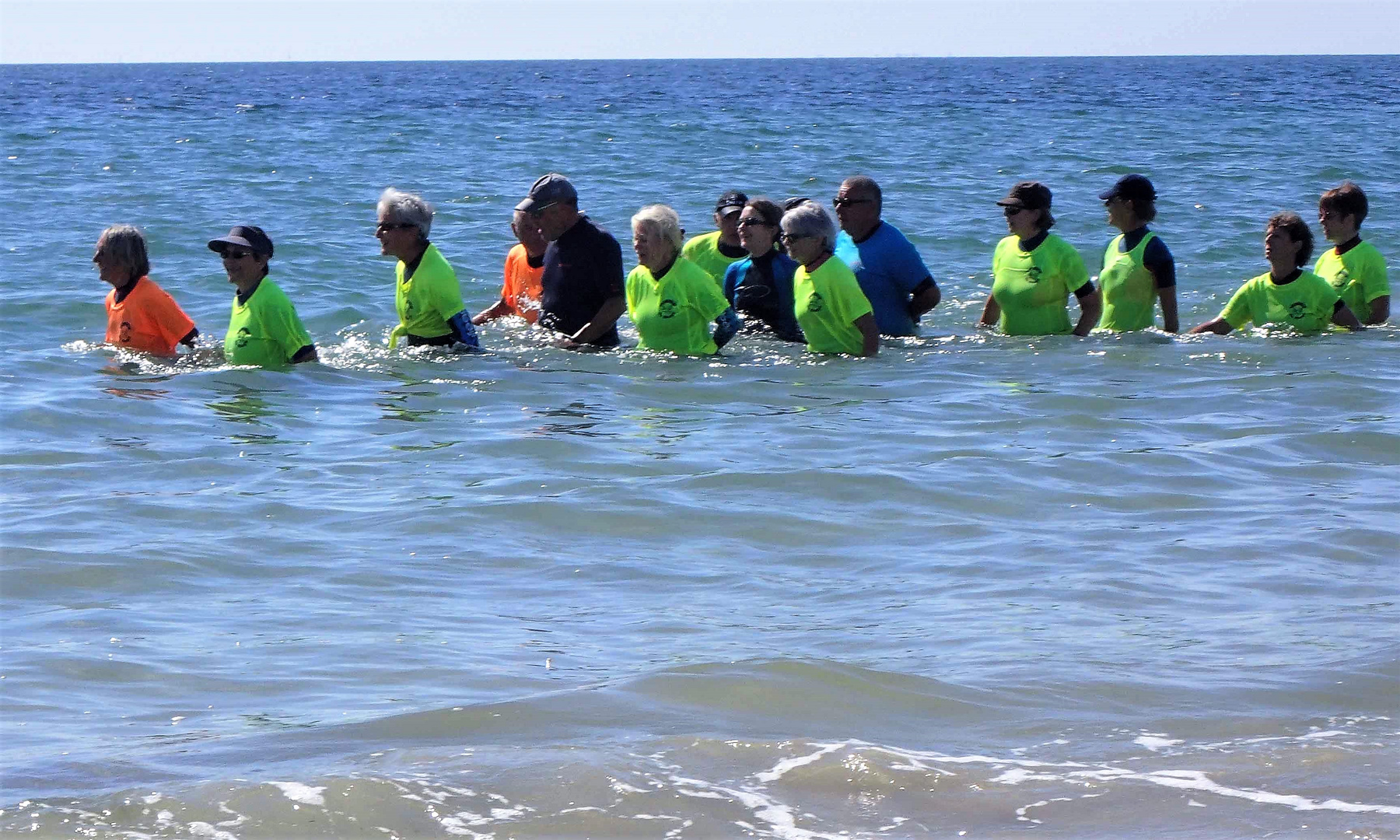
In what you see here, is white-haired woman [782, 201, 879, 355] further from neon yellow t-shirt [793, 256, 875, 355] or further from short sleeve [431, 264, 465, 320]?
short sleeve [431, 264, 465, 320]

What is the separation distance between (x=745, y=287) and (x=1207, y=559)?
16.0 feet

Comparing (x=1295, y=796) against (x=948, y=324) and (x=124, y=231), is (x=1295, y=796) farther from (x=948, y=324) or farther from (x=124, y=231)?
(x=948, y=324)

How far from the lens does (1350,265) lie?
36.6ft

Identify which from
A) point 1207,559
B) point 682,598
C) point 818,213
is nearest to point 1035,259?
point 818,213

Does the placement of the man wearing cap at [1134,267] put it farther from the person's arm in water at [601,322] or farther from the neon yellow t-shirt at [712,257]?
the person's arm in water at [601,322]

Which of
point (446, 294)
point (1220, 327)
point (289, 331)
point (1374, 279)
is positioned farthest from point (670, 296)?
point (1374, 279)

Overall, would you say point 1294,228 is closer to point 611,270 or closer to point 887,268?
point 887,268

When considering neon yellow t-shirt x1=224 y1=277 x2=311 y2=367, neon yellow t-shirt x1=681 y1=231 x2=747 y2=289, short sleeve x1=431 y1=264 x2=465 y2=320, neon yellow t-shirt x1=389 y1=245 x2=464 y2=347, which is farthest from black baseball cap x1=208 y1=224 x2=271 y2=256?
neon yellow t-shirt x1=681 y1=231 x2=747 y2=289

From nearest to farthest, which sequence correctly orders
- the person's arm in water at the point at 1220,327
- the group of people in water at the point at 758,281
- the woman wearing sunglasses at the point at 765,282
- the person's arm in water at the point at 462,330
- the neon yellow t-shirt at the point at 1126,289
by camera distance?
the group of people in water at the point at 758,281
the person's arm in water at the point at 462,330
the woman wearing sunglasses at the point at 765,282
the neon yellow t-shirt at the point at 1126,289
the person's arm in water at the point at 1220,327

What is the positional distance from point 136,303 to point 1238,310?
7.11 metres

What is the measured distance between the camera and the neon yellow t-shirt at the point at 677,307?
9.97 metres

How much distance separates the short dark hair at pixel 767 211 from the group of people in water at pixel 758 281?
0.04ft

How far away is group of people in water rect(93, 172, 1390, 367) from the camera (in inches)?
377

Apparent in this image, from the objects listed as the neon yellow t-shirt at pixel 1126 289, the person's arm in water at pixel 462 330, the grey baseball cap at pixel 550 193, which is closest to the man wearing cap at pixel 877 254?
the neon yellow t-shirt at pixel 1126 289
